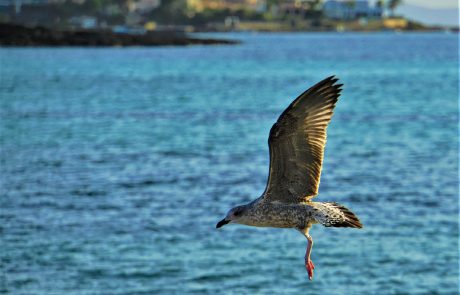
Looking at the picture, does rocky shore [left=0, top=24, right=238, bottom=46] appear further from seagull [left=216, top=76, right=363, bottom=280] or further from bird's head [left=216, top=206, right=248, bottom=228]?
bird's head [left=216, top=206, right=248, bottom=228]

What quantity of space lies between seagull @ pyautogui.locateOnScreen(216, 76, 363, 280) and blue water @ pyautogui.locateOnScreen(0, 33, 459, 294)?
20723 millimetres

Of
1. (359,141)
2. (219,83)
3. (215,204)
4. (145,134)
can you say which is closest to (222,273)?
(215,204)

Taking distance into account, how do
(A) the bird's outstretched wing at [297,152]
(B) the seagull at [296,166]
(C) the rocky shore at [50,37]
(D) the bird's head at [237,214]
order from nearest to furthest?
1. (D) the bird's head at [237,214]
2. (B) the seagull at [296,166]
3. (A) the bird's outstretched wing at [297,152]
4. (C) the rocky shore at [50,37]

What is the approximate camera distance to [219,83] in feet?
395

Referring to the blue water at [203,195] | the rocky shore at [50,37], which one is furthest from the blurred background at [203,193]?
the rocky shore at [50,37]

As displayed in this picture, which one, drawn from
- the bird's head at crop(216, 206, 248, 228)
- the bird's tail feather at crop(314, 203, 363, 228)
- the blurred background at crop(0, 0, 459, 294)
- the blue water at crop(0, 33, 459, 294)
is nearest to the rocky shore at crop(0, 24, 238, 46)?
the blurred background at crop(0, 0, 459, 294)

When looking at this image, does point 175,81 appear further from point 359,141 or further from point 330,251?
point 330,251

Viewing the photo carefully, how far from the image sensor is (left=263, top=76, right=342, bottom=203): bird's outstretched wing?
10695mm

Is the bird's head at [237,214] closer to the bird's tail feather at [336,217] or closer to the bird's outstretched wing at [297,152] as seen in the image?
the bird's outstretched wing at [297,152]

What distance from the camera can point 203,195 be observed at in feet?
145

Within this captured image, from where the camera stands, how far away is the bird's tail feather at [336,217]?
33.2ft

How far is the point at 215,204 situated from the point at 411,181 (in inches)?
431

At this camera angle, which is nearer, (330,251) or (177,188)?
(330,251)

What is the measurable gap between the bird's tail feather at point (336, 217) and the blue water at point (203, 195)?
21.1m
